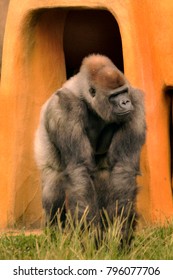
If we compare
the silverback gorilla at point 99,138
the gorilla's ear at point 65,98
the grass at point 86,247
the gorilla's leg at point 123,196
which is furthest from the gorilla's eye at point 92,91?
the grass at point 86,247

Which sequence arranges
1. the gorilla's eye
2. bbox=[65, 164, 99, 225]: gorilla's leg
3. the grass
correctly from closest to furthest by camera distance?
the grass → bbox=[65, 164, 99, 225]: gorilla's leg → the gorilla's eye

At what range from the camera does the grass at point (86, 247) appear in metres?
5.47

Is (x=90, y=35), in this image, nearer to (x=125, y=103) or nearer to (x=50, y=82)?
(x=50, y=82)

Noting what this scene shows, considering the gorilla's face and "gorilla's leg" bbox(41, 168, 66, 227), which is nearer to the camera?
the gorilla's face

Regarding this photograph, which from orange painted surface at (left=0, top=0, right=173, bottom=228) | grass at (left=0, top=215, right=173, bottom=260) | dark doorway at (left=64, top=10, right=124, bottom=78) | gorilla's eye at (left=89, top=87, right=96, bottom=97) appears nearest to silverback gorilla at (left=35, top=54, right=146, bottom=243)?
gorilla's eye at (left=89, top=87, right=96, bottom=97)

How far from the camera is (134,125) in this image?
6.50 meters

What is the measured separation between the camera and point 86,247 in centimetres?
563

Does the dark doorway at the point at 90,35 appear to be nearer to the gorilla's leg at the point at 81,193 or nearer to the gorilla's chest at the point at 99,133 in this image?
the gorilla's chest at the point at 99,133

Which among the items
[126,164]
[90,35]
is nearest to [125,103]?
[126,164]

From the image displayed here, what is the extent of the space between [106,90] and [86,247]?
1262 millimetres

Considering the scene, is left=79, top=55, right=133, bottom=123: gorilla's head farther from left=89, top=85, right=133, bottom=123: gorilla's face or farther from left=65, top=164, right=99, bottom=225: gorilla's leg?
left=65, top=164, right=99, bottom=225: gorilla's leg

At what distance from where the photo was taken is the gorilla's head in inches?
252

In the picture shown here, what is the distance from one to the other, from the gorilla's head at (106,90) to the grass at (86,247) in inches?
31.3
